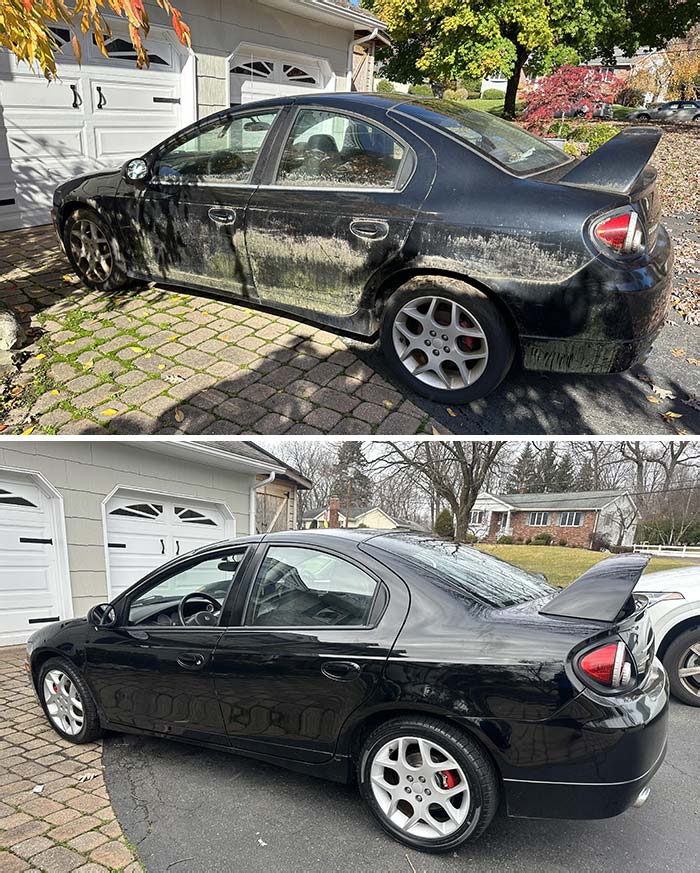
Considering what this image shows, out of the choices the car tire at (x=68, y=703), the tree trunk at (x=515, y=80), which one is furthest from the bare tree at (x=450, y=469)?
the tree trunk at (x=515, y=80)

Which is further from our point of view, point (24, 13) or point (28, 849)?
point (24, 13)

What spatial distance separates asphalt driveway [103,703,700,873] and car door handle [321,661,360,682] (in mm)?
706

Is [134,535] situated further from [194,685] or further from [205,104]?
[205,104]

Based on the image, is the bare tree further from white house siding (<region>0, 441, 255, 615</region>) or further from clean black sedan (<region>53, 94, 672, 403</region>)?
clean black sedan (<region>53, 94, 672, 403</region>)

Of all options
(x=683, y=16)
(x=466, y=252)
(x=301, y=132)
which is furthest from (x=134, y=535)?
(x=683, y=16)

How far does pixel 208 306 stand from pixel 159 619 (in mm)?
3233

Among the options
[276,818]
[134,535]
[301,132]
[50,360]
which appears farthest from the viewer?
[134,535]

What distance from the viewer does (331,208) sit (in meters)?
4.23

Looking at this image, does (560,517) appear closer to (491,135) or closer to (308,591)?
(491,135)

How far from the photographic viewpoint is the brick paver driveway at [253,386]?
14.3 feet

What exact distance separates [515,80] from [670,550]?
18.9m

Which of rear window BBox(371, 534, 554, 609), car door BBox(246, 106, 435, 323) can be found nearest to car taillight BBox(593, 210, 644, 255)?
car door BBox(246, 106, 435, 323)

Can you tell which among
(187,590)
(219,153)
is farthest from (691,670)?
(219,153)

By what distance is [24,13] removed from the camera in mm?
3287
